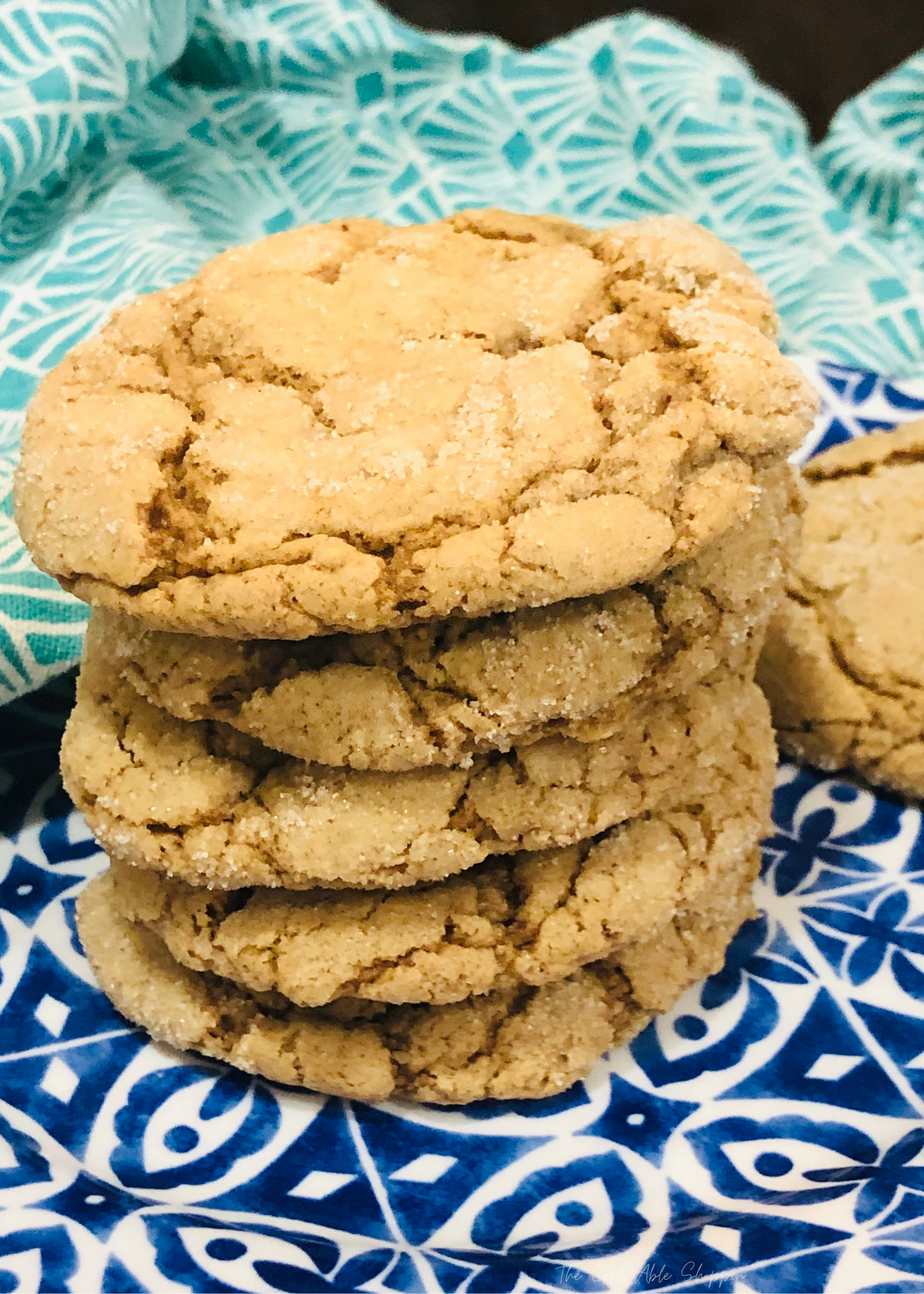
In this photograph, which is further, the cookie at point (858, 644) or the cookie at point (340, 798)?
the cookie at point (858, 644)

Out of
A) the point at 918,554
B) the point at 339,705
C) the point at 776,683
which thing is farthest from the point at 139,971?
the point at 918,554

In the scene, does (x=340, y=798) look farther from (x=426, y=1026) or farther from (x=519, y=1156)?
(x=519, y=1156)

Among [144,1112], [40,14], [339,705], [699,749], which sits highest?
[40,14]

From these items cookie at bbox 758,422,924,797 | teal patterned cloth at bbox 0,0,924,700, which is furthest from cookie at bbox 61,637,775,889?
teal patterned cloth at bbox 0,0,924,700

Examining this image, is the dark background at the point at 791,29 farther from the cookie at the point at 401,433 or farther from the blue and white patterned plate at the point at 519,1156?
the blue and white patterned plate at the point at 519,1156

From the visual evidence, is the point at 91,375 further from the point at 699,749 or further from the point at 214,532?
the point at 699,749

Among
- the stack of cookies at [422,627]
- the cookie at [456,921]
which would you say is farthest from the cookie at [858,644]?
the cookie at [456,921]

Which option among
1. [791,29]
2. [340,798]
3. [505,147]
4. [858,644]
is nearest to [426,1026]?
[340,798]
